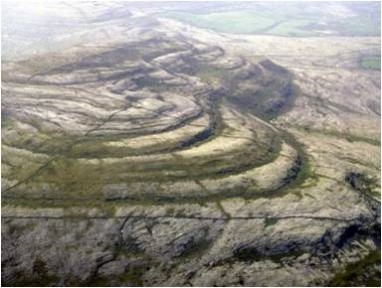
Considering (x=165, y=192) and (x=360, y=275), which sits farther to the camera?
(x=165, y=192)

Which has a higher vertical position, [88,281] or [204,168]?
[204,168]

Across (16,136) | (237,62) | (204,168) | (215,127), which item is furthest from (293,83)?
(16,136)

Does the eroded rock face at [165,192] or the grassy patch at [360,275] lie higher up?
the eroded rock face at [165,192]

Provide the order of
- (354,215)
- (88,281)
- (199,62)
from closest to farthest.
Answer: (88,281), (354,215), (199,62)

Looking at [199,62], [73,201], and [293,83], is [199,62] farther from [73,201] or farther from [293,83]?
[73,201]

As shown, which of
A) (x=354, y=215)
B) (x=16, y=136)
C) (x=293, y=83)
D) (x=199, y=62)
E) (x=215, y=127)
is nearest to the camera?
(x=354, y=215)

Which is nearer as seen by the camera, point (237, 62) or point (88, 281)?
point (88, 281)

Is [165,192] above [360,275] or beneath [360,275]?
above

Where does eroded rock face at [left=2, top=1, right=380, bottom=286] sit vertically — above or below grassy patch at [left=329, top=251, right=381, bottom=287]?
above
